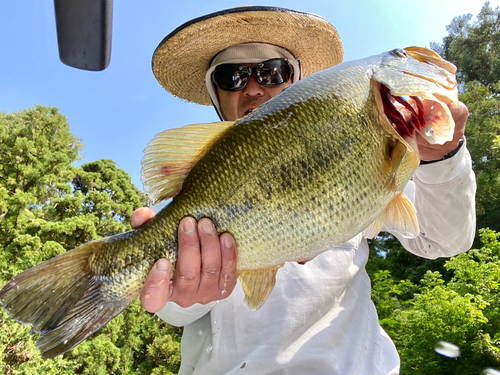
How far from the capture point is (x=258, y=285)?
139 centimetres

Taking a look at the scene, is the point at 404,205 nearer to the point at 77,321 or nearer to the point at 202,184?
the point at 202,184

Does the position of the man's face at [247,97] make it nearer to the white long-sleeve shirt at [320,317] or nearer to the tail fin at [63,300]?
the white long-sleeve shirt at [320,317]

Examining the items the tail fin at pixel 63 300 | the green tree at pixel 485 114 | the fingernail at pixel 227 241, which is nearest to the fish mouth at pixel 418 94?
the fingernail at pixel 227 241

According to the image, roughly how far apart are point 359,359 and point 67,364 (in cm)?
1014

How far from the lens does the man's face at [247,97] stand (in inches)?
106

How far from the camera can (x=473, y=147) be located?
17.2m

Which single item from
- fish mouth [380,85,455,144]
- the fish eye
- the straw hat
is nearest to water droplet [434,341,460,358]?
the straw hat

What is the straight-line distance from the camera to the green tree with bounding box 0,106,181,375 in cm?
1102

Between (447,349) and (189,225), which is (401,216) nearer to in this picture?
(189,225)

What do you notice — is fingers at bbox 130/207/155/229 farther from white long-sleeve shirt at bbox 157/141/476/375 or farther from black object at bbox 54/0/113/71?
black object at bbox 54/0/113/71

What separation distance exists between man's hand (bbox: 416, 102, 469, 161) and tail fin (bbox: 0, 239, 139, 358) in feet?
4.58

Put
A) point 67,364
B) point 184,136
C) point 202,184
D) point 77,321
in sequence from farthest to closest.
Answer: point 67,364 → point 184,136 → point 202,184 → point 77,321

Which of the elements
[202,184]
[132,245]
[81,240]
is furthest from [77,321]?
[81,240]

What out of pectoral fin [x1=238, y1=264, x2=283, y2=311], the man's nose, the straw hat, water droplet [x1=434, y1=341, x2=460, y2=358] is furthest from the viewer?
water droplet [x1=434, y1=341, x2=460, y2=358]
